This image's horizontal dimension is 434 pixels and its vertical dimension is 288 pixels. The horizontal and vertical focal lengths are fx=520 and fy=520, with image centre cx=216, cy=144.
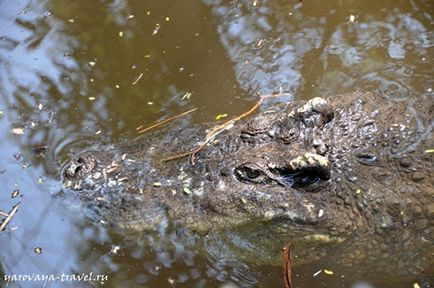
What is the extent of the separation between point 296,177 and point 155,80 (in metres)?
2.47

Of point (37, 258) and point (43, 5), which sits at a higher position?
point (43, 5)

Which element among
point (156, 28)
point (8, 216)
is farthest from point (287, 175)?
point (156, 28)

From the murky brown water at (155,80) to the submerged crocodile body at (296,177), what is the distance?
0.27m

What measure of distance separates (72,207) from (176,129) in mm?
1207

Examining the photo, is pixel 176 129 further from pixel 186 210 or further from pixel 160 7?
pixel 160 7

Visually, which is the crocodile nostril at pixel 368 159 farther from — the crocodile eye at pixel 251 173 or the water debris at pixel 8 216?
the water debris at pixel 8 216

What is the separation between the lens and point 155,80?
5.79m

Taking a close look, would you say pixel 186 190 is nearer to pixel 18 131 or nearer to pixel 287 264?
pixel 287 264

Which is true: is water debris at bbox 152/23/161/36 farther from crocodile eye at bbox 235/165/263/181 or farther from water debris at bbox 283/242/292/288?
water debris at bbox 283/242/292/288

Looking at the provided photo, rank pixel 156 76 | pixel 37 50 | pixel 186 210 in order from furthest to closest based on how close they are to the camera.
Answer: pixel 37 50
pixel 156 76
pixel 186 210

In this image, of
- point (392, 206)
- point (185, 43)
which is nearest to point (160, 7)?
point (185, 43)

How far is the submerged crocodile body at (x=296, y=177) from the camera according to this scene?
3.91 metres

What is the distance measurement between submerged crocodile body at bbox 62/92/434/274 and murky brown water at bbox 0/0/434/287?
0.89 feet

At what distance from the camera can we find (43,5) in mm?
6977
